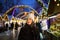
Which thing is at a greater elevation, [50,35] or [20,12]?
[20,12]

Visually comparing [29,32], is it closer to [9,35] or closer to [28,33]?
[28,33]

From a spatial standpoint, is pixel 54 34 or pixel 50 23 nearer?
pixel 54 34

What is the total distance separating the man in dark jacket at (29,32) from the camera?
2881mm

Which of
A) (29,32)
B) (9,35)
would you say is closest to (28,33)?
(29,32)

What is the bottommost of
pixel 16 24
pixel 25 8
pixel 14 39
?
pixel 14 39

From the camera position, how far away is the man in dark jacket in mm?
2881

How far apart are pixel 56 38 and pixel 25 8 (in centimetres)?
62

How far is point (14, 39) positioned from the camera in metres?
2.93

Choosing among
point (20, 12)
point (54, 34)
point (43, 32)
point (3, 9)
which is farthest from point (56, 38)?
point (3, 9)

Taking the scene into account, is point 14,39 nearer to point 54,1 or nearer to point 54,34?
point 54,34

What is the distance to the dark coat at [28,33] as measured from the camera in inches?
113

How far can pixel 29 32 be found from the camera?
2898mm

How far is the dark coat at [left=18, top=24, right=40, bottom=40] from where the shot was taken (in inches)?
113

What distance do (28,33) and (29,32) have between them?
21mm
